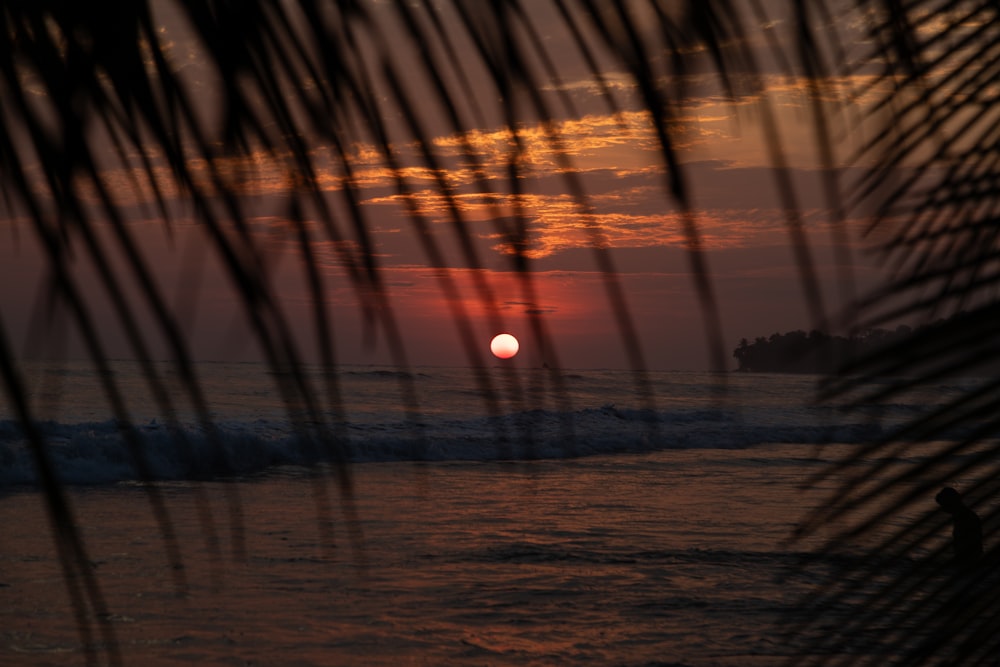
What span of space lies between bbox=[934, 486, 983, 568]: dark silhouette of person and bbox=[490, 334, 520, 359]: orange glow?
1.75ft

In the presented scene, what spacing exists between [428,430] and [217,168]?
2192cm

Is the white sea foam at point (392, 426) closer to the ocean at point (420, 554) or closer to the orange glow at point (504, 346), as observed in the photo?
the ocean at point (420, 554)

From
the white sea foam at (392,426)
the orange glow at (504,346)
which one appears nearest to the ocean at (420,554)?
the orange glow at (504,346)

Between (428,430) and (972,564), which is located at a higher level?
(972,564)

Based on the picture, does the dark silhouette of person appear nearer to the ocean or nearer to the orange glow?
the ocean

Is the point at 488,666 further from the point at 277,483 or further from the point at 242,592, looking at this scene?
the point at 277,483

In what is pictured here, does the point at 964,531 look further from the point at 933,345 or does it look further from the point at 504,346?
the point at 504,346

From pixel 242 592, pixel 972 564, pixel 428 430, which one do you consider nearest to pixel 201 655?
pixel 242 592

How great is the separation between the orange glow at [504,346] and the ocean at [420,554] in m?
0.02

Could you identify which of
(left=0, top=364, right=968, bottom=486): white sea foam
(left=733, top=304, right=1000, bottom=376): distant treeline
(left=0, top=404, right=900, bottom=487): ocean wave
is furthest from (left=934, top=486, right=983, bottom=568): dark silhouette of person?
(left=0, top=404, right=900, bottom=487): ocean wave

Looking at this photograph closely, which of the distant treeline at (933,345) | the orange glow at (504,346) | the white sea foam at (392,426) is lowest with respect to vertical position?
the white sea foam at (392,426)

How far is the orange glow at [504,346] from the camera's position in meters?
0.56

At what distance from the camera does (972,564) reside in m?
1.02

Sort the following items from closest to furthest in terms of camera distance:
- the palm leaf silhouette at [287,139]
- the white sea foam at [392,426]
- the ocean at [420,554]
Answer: the palm leaf silhouette at [287,139], the ocean at [420,554], the white sea foam at [392,426]
